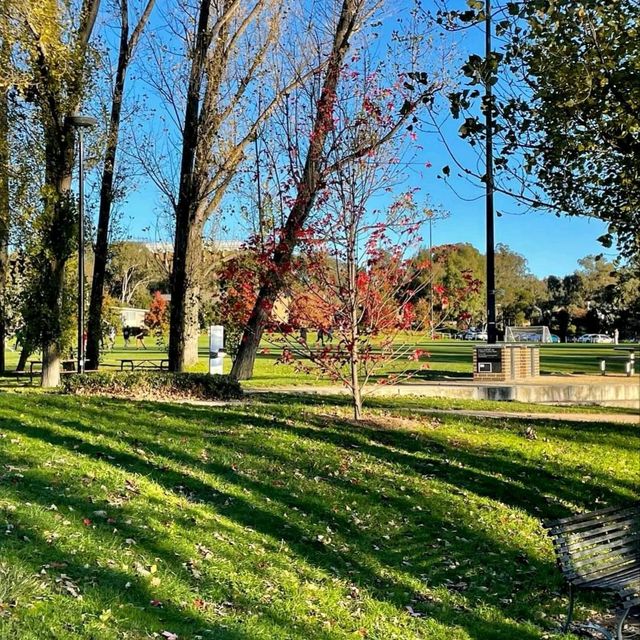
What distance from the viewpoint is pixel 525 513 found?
6.82 metres

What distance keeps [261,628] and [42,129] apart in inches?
543

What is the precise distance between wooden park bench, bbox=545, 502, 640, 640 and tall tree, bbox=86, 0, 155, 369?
15.2 meters

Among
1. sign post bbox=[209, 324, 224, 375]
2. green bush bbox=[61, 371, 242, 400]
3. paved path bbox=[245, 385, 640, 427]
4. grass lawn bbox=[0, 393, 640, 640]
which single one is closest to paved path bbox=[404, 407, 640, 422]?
paved path bbox=[245, 385, 640, 427]

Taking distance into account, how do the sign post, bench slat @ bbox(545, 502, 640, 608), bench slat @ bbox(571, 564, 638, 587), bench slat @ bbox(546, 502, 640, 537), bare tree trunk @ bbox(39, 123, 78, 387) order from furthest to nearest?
1. the sign post
2. bare tree trunk @ bbox(39, 123, 78, 387)
3. bench slat @ bbox(546, 502, 640, 537)
4. bench slat @ bbox(545, 502, 640, 608)
5. bench slat @ bbox(571, 564, 638, 587)

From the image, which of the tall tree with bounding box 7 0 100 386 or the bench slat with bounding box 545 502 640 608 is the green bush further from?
the bench slat with bounding box 545 502 640 608

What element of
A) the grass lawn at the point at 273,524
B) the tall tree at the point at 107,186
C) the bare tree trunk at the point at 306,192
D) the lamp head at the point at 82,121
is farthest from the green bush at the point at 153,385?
the tall tree at the point at 107,186

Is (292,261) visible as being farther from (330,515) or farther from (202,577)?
(202,577)

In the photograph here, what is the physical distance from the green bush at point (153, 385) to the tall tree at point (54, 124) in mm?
3734

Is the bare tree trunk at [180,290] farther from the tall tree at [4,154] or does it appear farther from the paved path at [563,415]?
the paved path at [563,415]

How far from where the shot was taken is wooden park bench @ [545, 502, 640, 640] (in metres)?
4.28

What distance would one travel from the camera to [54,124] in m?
14.7

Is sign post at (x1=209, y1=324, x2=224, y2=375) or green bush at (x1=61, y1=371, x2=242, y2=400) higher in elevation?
sign post at (x1=209, y1=324, x2=224, y2=375)

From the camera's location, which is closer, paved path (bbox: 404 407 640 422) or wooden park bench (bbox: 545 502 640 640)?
A: wooden park bench (bbox: 545 502 640 640)

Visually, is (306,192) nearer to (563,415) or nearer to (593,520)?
(593,520)
